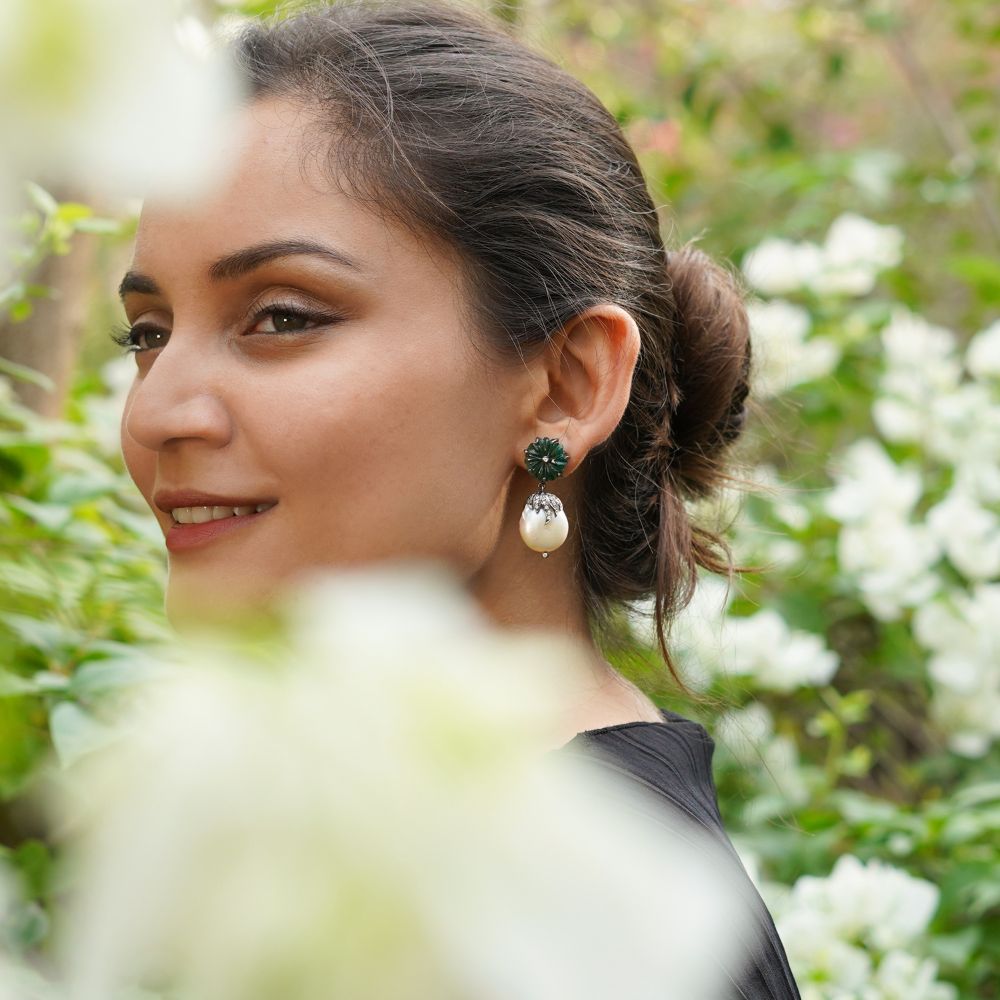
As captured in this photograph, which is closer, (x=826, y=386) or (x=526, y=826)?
(x=526, y=826)

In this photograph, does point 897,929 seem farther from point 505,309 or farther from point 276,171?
point 276,171

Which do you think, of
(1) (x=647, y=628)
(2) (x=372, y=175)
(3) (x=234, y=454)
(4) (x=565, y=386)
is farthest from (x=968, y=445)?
(3) (x=234, y=454)

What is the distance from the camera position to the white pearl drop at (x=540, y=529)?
1454 millimetres

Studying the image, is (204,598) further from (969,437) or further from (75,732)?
(969,437)

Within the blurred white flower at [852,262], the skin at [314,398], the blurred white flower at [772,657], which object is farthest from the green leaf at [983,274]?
the skin at [314,398]

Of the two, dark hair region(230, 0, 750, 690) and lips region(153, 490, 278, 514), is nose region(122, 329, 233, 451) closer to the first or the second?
lips region(153, 490, 278, 514)

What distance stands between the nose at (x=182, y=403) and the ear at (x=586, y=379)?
339mm

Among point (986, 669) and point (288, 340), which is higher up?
point (288, 340)

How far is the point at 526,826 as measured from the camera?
0.24 meters

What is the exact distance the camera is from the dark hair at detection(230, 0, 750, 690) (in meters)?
1.42

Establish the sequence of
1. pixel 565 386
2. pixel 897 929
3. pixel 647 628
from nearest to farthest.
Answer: pixel 565 386 → pixel 897 929 → pixel 647 628

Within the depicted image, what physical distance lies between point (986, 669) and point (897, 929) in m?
0.60

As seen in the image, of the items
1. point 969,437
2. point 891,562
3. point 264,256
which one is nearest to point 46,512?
point 264,256

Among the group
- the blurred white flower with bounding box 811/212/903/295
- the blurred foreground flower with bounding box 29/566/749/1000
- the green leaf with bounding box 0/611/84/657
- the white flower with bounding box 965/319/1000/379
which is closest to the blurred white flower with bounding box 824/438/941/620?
the white flower with bounding box 965/319/1000/379
